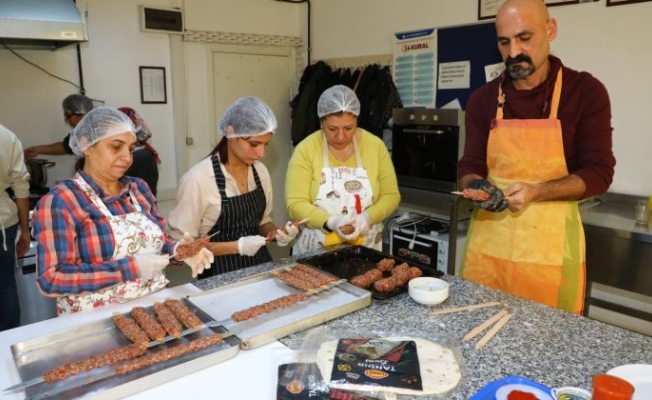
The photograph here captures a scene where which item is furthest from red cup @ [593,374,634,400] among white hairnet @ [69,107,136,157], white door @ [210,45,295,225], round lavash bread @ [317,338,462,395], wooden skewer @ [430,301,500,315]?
white door @ [210,45,295,225]

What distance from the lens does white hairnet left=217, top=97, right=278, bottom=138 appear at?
2512mm

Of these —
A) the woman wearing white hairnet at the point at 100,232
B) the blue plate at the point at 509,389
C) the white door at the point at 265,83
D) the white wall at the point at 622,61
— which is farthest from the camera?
the white door at the point at 265,83

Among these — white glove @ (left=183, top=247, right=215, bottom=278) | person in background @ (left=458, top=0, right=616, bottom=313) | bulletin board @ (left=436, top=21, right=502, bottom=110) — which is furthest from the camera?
bulletin board @ (left=436, top=21, right=502, bottom=110)

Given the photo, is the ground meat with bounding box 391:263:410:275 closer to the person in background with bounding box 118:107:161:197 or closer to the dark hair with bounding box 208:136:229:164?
the dark hair with bounding box 208:136:229:164

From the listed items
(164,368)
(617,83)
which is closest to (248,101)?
(164,368)

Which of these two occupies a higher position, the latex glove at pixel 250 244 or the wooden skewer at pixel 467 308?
the latex glove at pixel 250 244

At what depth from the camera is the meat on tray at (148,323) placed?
149 cm

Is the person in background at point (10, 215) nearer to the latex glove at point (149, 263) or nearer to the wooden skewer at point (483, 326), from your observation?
the latex glove at point (149, 263)

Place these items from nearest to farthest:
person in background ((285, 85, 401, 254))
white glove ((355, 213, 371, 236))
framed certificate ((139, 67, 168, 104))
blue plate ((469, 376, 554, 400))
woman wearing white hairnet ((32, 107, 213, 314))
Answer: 1. blue plate ((469, 376, 554, 400))
2. woman wearing white hairnet ((32, 107, 213, 314))
3. white glove ((355, 213, 371, 236))
4. person in background ((285, 85, 401, 254))
5. framed certificate ((139, 67, 168, 104))

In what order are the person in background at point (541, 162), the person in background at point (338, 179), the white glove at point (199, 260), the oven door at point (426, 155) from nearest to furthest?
1. the white glove at point (199, 260)
2. the person in background at point (541, 162)
3. the person in background at point (338, 179)
4. the oven door at point (426, 155)

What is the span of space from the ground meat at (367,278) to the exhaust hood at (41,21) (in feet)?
9.70

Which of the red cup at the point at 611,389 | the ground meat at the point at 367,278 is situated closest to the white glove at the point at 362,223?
the ground meat at the point at 367,278

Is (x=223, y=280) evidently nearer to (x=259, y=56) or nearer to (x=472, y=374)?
(x=472, y=374)

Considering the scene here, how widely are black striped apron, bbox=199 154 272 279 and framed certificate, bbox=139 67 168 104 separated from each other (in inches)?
109
